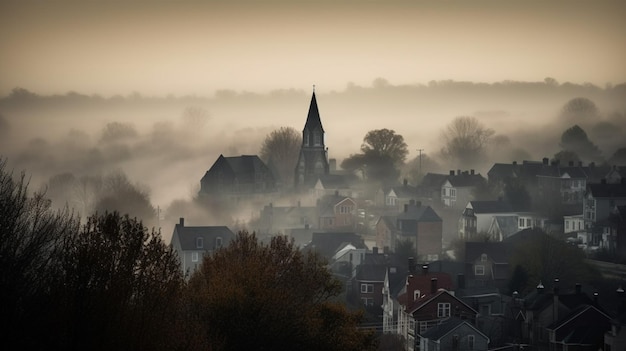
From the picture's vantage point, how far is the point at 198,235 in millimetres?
75750

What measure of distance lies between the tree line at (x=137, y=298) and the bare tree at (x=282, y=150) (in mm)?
81338

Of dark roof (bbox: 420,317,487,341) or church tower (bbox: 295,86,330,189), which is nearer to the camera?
dark roof (bbox: 420,317,487,341)

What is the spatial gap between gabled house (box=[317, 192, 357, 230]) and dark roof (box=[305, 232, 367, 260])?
13.4 meters

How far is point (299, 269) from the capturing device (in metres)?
43.7

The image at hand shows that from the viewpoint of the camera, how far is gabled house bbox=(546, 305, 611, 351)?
49219 mm

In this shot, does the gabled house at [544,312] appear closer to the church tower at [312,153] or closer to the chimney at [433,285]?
the chimney at [433,285]

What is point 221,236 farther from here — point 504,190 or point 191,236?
point 504,190

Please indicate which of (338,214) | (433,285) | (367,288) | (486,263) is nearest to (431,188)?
(338,214)

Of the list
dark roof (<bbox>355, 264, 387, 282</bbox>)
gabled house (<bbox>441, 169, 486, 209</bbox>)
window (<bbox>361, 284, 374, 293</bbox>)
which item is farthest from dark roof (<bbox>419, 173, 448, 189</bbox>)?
window (<bbox>361, 284, 374, 293</bbox>)

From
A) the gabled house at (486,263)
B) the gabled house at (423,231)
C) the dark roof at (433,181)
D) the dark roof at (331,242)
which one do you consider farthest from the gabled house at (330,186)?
the gabled house at (486,263)

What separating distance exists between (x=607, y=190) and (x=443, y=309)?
28498mm

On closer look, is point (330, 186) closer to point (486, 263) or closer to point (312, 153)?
point (312, 153)

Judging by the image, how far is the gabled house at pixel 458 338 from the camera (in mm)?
50312

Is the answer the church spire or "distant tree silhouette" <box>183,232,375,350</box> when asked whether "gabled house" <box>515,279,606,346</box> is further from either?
the church spire
